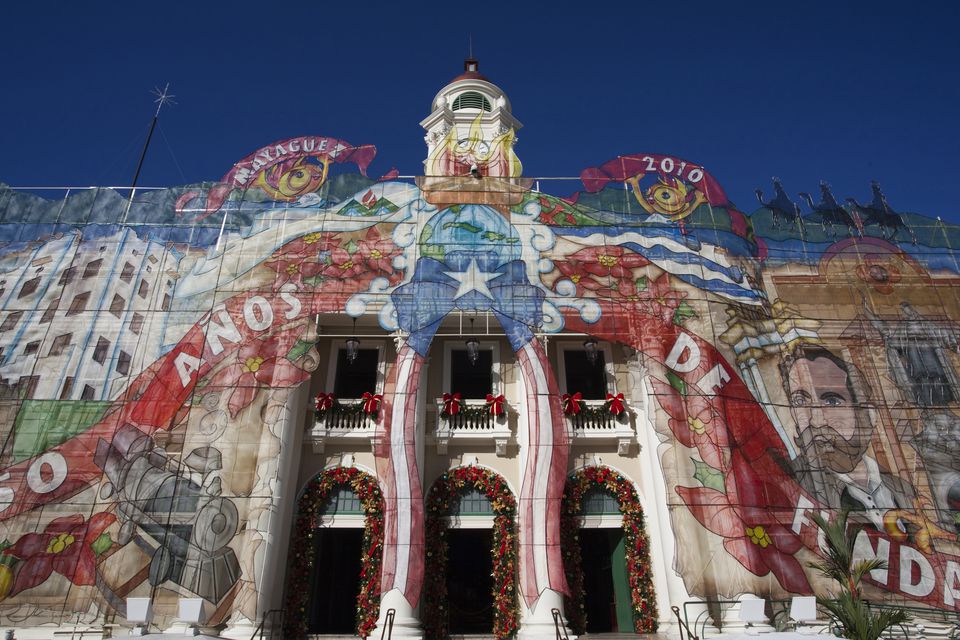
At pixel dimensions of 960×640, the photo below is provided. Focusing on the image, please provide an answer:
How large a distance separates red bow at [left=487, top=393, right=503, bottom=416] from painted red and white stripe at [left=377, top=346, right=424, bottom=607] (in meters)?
1.93

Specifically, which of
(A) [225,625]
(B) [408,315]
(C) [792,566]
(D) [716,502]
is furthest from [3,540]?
(C) [792,566]

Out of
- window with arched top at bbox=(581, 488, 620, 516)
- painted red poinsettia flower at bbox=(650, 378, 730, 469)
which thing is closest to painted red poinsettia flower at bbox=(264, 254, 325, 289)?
window with arched top at bbox=(581, 488, 620, 516)

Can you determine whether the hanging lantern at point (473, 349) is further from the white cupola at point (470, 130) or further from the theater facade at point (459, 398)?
the white cupola at point (470, 130)

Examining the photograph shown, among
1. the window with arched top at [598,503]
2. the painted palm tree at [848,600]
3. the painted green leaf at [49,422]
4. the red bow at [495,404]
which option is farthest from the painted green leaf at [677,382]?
the painted green leaf at [49,422]

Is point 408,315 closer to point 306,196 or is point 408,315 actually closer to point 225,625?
point 306,196

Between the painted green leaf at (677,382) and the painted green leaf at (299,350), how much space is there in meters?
8.92

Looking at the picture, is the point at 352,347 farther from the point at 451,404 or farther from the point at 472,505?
the point at 472,505

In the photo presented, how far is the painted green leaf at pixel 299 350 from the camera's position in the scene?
14.8m

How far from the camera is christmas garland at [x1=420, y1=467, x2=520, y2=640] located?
1343 centimetres

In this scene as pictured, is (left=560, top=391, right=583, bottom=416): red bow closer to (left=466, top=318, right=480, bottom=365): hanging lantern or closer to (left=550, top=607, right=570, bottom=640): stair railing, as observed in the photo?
(left=466, top=318, right=480, bottom=365): hanging lantern

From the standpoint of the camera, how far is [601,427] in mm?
15562

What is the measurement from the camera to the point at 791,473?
46.2 feet

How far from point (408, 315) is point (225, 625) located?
784 cm

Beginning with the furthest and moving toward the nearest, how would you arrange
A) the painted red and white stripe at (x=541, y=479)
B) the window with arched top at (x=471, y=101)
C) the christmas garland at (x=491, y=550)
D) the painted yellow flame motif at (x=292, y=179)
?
the window with arched top at (x=471, y=101) < the painted yellow flame motif at (x=292, y=179) < the christmas garland at (x=491, y=550) < the painted red and white stripe at (x=541, y=479)
